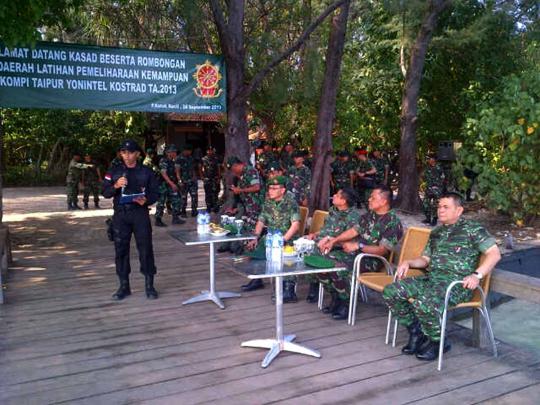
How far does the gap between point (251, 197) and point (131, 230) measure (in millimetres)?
2270

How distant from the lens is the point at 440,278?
13.3ft

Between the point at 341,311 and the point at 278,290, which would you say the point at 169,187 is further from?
the point at 278,290

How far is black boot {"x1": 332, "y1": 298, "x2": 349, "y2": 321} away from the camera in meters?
4.93

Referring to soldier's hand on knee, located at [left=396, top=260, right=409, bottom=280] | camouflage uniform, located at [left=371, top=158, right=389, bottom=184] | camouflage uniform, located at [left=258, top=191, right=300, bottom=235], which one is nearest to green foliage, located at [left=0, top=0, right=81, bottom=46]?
camouflage uniform, located at [left=258, top=191, right=300, bottom=235]

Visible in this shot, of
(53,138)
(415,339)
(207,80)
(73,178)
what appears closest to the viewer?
(415,339)

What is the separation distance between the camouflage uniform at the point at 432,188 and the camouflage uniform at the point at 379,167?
270cm

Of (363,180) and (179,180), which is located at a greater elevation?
(179,180)

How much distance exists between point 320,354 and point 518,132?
667 cm

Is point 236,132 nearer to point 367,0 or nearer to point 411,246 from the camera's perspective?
point 411,246

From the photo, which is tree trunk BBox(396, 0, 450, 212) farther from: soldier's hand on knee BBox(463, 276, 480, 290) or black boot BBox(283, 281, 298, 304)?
soldier's hand on knee BBox(463, 276, 480, 290)

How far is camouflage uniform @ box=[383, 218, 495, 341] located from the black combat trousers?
265cm

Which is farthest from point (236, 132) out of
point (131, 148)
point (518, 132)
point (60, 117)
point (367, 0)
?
point (60, 117)

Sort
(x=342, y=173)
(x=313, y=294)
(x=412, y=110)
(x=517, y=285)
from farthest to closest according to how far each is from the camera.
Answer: (x=342, y=173)
(x=412, y=110)
(x=313, y=294)
(x=517, y=285)

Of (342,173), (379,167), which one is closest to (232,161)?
(342,173)
